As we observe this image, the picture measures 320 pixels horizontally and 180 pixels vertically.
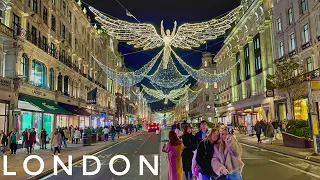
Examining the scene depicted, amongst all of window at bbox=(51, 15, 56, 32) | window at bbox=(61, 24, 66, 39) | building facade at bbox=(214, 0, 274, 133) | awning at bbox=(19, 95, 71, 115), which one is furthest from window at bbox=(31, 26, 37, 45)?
building facade at bbox=(214, 0, 274, 133)

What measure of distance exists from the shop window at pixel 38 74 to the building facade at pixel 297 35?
78.9 ft

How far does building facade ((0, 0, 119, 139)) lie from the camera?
938 inches

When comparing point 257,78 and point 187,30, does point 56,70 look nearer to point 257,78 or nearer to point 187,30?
point 187,30

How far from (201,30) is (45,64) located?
61.0 ft

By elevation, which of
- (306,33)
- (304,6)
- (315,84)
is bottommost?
(315,84)

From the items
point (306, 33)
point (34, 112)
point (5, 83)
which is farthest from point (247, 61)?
point (5, 83)

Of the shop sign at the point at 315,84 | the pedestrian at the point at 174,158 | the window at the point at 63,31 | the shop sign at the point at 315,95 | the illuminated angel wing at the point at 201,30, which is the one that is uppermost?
the window at the point at 63,31

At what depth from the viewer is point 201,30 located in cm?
1925

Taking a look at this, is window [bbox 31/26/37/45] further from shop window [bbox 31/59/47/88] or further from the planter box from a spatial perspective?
the planter box

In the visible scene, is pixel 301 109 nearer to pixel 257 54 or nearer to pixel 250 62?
pixel 257 54

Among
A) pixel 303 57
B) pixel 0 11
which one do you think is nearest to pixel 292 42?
pixel 303 57

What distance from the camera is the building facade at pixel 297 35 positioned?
95.2ft

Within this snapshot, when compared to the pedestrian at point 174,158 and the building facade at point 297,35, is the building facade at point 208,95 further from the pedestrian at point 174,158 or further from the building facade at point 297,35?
the pedestrian at point 174,158

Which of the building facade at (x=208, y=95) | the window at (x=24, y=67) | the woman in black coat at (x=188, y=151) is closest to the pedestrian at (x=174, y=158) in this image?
the woman in black coat at (x=188, y=151)
